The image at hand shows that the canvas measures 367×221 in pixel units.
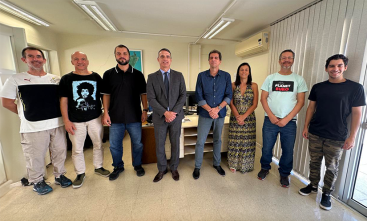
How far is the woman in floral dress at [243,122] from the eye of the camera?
217cm

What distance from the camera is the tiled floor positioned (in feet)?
5.38

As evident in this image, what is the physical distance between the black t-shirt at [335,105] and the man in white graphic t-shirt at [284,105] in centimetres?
22

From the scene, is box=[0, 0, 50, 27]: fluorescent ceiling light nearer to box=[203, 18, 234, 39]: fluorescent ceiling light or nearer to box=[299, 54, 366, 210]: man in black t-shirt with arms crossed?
box=[203, 18, 234, 39]: fluorescent ceiling light

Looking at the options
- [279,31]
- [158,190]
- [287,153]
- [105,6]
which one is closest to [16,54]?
[105,6]

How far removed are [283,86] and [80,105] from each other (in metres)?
2.56

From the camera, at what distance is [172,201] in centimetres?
183

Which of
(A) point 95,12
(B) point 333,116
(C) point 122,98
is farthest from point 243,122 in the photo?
(A) point 95,12

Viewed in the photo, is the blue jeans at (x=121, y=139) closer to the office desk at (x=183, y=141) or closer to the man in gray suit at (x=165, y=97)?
the office desk at (x=183, y=141)

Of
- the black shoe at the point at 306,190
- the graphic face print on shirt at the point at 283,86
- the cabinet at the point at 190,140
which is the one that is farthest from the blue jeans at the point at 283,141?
the cabinet at the point at 190,140

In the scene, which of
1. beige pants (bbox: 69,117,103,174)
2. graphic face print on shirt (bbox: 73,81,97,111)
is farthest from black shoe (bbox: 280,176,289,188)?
graphic face print on shirt (bbox: 73,81,97,111)

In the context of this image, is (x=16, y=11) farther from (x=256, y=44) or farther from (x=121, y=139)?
(x=256, y=44)

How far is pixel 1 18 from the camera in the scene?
240 cm

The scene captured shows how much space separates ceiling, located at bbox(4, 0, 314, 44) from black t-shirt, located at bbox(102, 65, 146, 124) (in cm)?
106

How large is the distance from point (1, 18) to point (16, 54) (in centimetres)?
104
